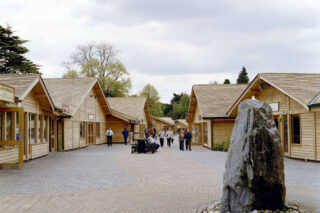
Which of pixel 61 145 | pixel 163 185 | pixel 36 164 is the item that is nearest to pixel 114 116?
pixel 61 145

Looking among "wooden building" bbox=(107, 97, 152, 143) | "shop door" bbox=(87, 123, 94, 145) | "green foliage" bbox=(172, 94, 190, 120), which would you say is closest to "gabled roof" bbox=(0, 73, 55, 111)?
"shop door" bbox=(87, 123, 94, 145)

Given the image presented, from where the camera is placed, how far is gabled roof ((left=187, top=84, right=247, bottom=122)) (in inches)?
995

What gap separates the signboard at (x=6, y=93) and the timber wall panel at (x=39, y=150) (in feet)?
15.4

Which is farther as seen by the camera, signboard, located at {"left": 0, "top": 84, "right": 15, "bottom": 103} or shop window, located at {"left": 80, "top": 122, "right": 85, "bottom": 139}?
shop window, located at {"left": 80, "top": 122, "right": 85, "bottom": 139}

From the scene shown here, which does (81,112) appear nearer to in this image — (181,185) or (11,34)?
(11,34)

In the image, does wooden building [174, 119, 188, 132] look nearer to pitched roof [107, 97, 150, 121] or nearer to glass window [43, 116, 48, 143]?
pitched roof [107, 97, 150, 121]

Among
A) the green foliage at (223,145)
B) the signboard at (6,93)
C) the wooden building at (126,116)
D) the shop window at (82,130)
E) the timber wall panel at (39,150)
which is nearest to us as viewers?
the signboard at (6,93)

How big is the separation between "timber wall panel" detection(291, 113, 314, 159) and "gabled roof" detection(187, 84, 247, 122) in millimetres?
8399

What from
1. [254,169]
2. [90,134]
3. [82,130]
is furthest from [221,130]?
[254,169]

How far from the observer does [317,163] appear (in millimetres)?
15148

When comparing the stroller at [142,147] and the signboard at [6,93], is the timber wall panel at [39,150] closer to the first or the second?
the signboard at [6,93]

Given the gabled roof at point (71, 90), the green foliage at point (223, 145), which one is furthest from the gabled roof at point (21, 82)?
the green foliage at point (223, 145)

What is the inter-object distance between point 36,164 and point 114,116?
18466 millimetres

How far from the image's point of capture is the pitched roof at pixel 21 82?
14.3m
